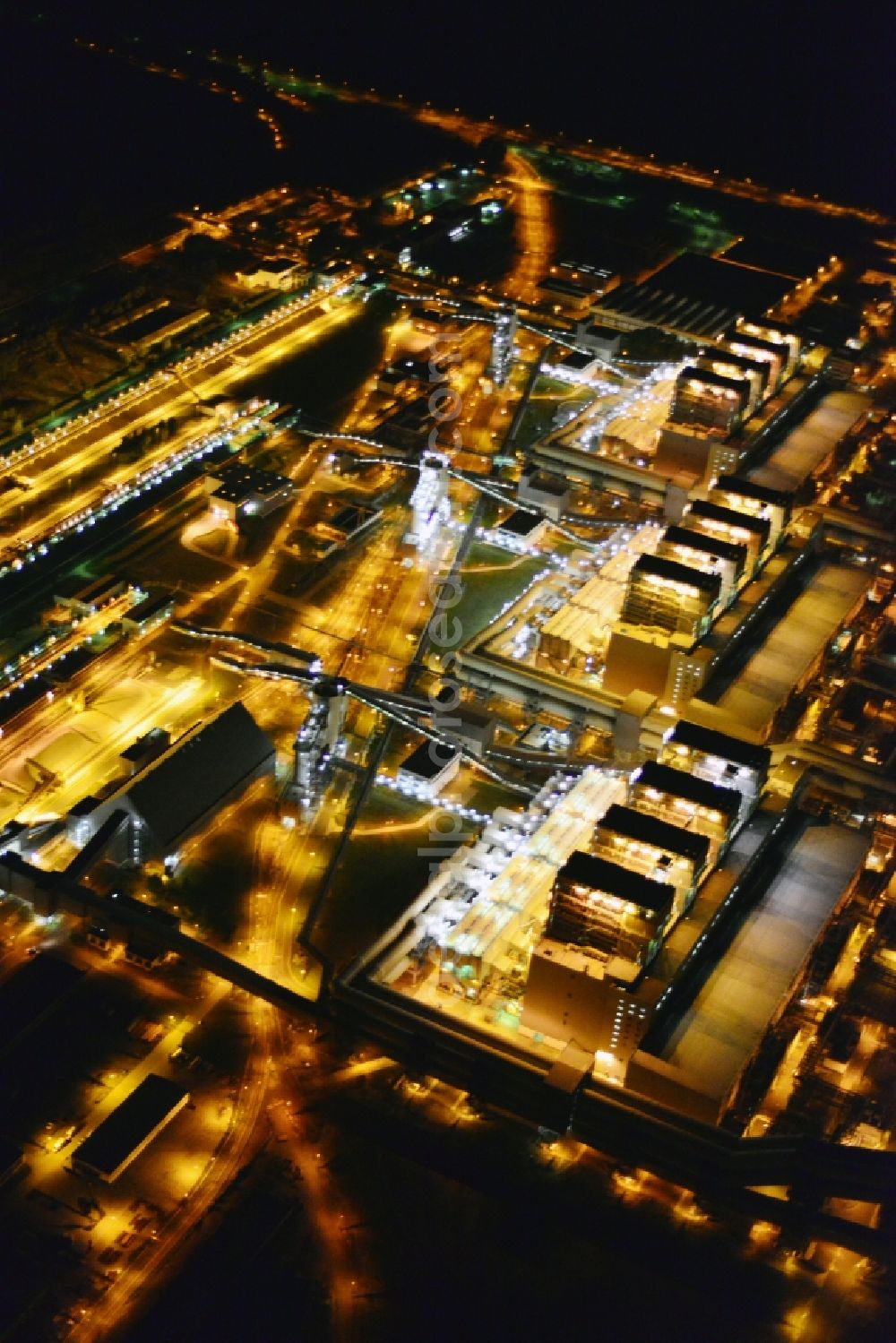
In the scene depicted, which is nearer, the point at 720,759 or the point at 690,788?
the point at 690,788

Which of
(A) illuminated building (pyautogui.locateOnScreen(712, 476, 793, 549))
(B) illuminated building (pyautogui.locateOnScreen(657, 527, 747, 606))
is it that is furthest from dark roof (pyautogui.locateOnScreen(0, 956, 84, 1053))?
(A) illuminated building (pyautogui.locateOnScreen(712, 476, 793, 549))

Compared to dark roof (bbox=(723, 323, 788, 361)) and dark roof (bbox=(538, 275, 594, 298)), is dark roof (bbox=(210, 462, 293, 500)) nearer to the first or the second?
dark roof (bbox=(723, 323, 788, 361))

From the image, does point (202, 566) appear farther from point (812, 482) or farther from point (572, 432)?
point (812, 482)

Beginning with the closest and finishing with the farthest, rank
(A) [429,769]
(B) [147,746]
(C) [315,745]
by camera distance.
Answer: (B) [147,746] → (C) [315,745] → (A) [429,769]

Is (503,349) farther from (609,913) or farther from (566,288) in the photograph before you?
(609,913)

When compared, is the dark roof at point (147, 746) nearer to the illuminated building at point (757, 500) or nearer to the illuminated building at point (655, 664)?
the illuminated building at point (655, 664)

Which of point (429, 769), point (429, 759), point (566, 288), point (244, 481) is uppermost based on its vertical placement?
point (566, 288)

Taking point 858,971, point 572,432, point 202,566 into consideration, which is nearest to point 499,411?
point 572,432

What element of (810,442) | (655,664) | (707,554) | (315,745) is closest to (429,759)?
(315,745)
